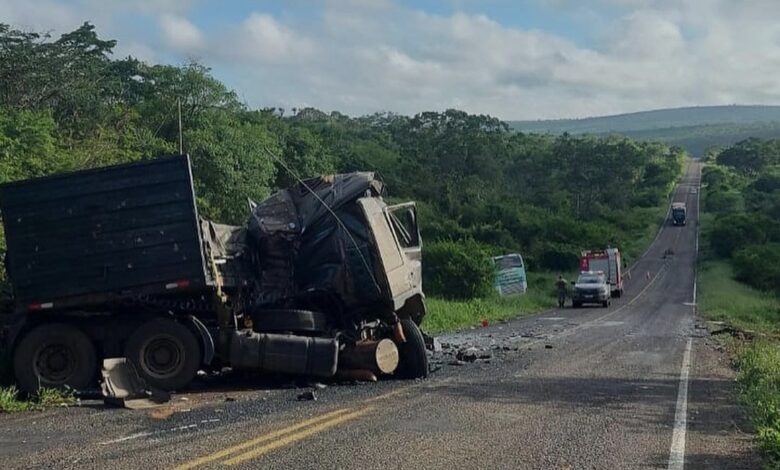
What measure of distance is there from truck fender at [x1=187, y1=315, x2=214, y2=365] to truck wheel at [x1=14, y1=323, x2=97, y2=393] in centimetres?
132

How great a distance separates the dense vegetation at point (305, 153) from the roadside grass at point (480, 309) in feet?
8.82

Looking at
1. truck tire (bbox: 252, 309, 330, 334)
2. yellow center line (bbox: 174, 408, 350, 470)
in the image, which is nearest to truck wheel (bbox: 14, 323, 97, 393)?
truck tire (bbox: 252, 309, 330, 334)

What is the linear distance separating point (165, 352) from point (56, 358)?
4.38 feet

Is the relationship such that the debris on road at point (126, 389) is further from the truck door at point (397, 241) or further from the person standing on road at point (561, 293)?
the person standing on road at point (561, 293)

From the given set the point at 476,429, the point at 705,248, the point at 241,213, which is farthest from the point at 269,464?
the point at 705,248

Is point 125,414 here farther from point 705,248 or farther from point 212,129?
point 705,248

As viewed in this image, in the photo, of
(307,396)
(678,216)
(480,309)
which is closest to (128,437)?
(307,396)

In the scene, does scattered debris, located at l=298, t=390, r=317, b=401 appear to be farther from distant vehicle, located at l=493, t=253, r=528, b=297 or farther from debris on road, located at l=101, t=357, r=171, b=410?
distant vehicle, located at l=493, t=253, r=528, b=297

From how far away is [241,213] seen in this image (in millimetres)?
38344

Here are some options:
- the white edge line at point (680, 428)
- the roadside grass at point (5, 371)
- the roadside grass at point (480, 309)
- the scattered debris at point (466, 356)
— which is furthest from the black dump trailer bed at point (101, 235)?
the roadside grass at point (480, 309)

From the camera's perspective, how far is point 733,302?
1789 inches

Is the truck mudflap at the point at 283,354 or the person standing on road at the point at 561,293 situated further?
the person standing on road at the point at 561,293

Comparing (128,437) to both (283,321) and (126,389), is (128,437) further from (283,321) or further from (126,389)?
(283,321)

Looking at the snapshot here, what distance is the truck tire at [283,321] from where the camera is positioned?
12.2 m
